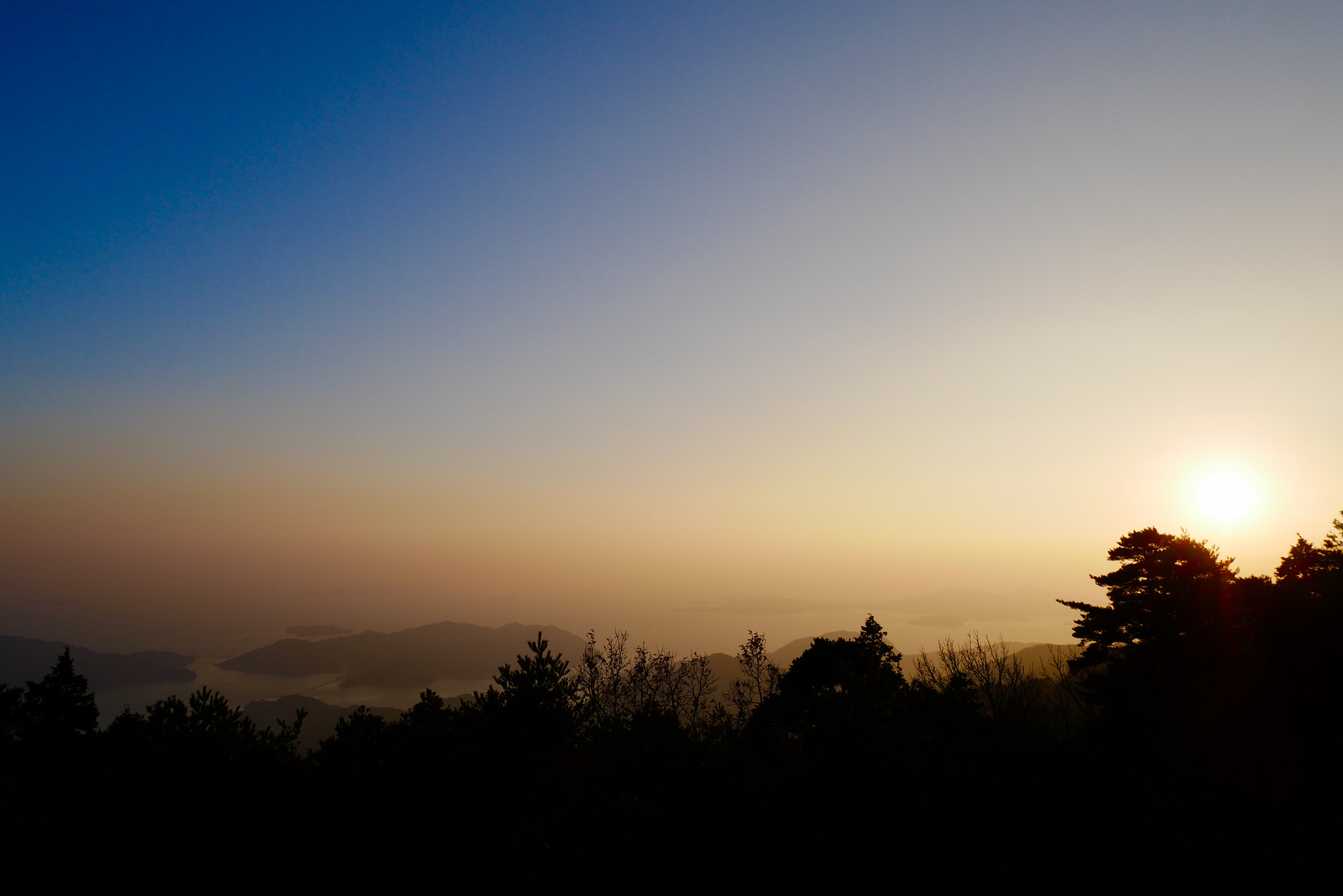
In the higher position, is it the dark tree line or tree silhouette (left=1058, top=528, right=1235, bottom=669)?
tree silhouette (left=1058, top=528, right=1235, bottom=669)

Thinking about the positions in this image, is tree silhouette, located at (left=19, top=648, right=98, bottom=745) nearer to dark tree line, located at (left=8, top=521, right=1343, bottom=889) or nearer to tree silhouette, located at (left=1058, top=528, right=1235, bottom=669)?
dark tree line, located at (left=8, top=521, right=1343, bottom=889)

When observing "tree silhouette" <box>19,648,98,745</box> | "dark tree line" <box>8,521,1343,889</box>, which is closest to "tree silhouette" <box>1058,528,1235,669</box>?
"dark tree line" <box>8,521,1343,889</box>

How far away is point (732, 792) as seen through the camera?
19.8 m

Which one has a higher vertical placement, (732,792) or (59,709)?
(732,792)

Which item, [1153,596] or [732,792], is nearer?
[732,792]

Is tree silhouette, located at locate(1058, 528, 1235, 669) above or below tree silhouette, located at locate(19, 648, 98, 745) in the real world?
above

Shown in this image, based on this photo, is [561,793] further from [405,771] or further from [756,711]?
[756,711]

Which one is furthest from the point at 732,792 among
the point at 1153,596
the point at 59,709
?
the point at 59,709

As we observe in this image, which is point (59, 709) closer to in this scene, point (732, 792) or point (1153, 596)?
point (732, 792)

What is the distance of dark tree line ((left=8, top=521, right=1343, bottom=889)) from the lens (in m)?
16.3

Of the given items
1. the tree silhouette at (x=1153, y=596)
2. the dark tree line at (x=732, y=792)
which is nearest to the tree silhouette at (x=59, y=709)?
the dark tree line at (x=732, y=792)

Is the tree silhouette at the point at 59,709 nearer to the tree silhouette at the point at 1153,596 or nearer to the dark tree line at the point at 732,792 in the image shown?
the dark tree line at the point at 732,792

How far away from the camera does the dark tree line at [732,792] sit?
53.4 feet

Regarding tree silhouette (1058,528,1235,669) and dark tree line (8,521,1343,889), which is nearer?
dark tree line (8,521,1343,889)
